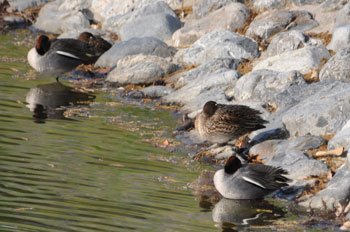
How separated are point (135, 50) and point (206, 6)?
435 cm

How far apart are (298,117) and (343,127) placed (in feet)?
3.13

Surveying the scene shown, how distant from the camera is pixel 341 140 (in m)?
10.3

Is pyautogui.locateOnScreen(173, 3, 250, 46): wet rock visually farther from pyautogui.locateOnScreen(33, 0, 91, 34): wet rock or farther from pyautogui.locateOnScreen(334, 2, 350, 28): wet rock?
pyautogui.locateOnScreen(33, 0, 91, 34): wet rock

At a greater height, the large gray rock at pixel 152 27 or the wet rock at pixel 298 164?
the large gray rock at pixel 152 27

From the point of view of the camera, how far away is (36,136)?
1185cm

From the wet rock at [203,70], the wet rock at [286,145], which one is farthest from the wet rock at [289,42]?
the wet rock at [286,145]

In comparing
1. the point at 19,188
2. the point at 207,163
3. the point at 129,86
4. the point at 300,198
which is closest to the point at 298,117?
the point at 207,163

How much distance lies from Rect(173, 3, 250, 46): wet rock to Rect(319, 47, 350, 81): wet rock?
653 cm

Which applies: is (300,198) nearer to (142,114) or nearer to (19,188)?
(19,188)

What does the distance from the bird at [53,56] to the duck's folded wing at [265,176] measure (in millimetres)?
9199

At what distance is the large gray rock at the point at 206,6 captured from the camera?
71.6 feet

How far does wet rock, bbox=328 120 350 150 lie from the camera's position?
Answer: 1022cm

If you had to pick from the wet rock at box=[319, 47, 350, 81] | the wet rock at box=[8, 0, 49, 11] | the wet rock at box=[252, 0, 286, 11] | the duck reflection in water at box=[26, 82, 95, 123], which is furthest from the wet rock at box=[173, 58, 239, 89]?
the wet rock at box=[8, 0, 49, 11]

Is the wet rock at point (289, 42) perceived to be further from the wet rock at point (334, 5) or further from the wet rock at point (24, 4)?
the wet rock at point (24, 4)
